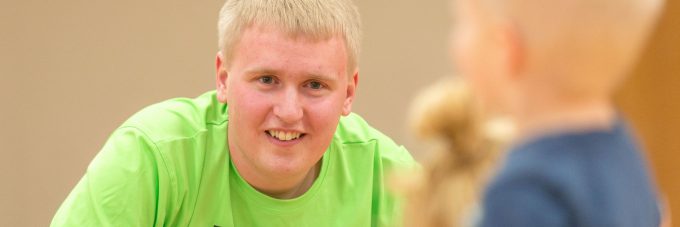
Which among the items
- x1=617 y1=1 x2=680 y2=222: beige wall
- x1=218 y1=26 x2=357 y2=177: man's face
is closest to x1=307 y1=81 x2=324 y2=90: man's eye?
x1=218 y1=26 x2=357 y2=177: man's face

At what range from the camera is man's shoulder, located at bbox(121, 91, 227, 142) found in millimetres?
1647

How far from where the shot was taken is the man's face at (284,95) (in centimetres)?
153

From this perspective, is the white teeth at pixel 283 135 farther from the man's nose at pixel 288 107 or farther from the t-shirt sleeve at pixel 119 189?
the t-shirt sleeve at pixel 119 189

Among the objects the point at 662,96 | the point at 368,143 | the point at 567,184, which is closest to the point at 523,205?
the point at 567,184

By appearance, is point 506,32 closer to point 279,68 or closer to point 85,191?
point 279,68

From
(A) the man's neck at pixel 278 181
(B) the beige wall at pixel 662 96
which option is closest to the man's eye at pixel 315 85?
(A) the man's neck at pixel 278 181

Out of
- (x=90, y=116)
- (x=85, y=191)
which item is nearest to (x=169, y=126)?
(x=85, y=191)

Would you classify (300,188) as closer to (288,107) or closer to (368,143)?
(368,143)

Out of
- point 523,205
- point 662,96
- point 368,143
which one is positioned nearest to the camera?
point 523,205

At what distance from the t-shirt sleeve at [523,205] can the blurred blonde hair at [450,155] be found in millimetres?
43

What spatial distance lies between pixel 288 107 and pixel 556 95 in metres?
0.92

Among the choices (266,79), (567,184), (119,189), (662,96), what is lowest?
(119,189)

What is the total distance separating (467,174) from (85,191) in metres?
1.03

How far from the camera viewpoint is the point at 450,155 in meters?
0.65
